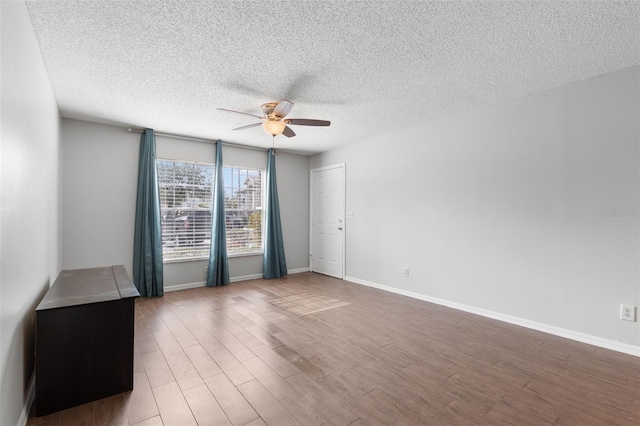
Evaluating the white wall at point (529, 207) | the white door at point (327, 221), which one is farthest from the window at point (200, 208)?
the white wall at point (529, 207)

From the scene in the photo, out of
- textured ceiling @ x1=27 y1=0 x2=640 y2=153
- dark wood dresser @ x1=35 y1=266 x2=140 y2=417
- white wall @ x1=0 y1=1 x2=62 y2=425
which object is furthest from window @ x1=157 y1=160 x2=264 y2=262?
dark wood dresser @ x1=35 y1=266 x2=140 y2=417

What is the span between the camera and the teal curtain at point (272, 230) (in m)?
5.68

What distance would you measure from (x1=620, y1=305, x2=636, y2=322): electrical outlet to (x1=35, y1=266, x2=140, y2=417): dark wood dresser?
4097 millimetres

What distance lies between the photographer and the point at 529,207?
10.7 feet

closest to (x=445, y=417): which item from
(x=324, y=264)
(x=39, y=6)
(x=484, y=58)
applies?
(x=484, y=58)

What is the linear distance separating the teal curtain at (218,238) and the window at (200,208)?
0.18 metres

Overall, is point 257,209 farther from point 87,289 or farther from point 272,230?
point 87,289

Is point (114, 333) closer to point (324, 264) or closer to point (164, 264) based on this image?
point (164, 264)

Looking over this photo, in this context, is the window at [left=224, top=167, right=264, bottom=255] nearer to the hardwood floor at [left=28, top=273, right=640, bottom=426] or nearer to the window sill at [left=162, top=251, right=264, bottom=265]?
the window sill at [left=162, top=251, right=264, bottom=265]

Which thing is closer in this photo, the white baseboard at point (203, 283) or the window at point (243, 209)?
the white baseboard at point (203, 283)

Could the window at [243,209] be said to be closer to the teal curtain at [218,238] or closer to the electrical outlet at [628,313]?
the teal curtain at [218,238]

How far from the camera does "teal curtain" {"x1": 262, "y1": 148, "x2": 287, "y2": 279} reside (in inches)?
224

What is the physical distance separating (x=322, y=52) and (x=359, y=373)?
2.55 m

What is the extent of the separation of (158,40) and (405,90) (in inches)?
89.6
